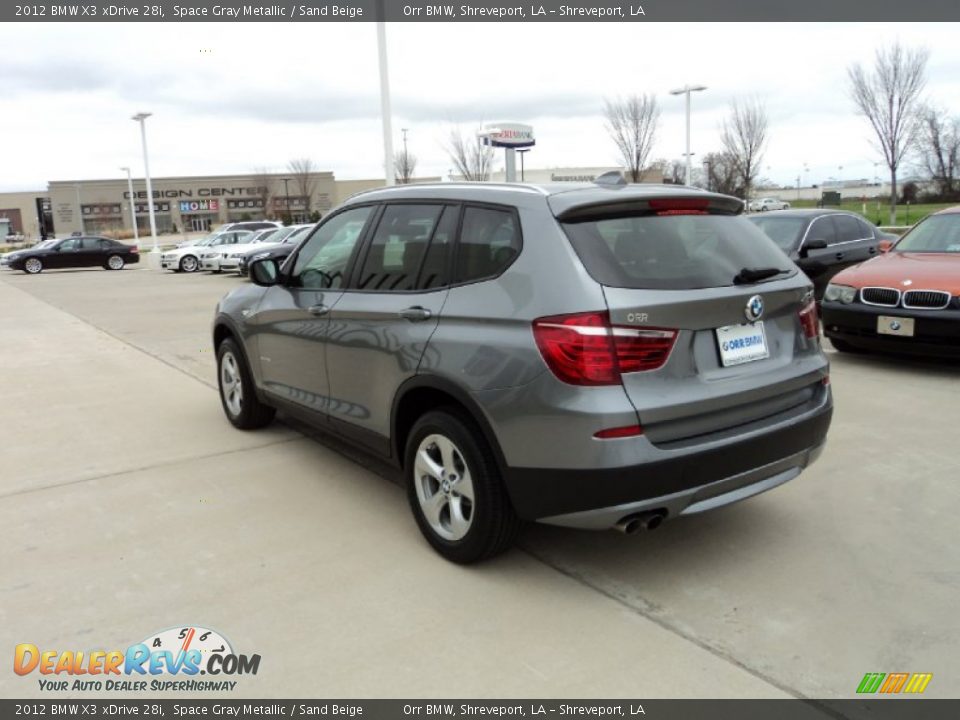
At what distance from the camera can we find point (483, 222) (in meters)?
3.59

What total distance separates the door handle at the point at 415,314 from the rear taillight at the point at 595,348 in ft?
2.60

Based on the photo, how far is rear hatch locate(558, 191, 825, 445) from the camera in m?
3.04

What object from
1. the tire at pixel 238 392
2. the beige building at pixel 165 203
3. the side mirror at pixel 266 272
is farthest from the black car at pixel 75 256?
the beige building at pixel 165 203

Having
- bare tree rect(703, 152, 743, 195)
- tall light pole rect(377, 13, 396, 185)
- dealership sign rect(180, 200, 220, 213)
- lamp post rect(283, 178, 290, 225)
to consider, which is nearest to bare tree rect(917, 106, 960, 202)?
bare tree rect(703, 152, 743, 195)

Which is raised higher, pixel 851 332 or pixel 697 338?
pixel 697 338

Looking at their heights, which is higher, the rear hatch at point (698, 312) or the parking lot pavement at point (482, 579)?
the rear hatch at point (698, 312)

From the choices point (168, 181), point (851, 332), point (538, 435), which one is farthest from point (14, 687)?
point (168, 181)

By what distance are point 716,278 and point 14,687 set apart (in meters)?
3.14

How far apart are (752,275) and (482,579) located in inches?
71.5

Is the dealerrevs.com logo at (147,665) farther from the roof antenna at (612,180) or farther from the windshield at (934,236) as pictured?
the windshield at (934,236)

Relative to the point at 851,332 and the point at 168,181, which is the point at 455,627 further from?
the point at 168,181

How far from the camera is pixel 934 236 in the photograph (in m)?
8.18

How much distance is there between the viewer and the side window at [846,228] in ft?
34.4

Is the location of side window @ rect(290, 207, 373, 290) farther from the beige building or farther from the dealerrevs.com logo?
the beige building
